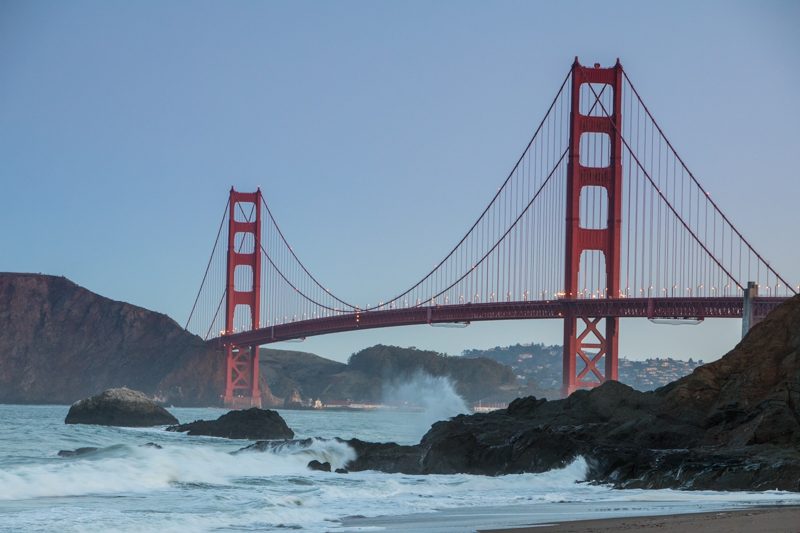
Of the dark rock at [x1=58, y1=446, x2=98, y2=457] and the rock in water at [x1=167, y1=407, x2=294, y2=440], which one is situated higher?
the rock in water at [x1=167, y1=407, x2=294, y2=440]

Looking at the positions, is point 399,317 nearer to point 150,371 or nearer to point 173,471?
point 173,471

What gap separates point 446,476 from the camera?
24.2m

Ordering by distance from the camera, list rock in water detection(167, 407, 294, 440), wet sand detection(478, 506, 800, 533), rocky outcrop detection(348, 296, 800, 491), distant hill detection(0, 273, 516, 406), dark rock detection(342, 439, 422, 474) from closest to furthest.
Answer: wet sand detection(478, 506, 800, 533) < rocky outcrop detection(348, 296, 800, 491) < dark rock detection(342, 439, 422, 474) < rock in water detection(167, 407, 294, 440) < distant hill detection(0, 273, 516, 406)

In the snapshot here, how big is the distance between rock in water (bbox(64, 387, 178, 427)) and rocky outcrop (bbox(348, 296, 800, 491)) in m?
25.6

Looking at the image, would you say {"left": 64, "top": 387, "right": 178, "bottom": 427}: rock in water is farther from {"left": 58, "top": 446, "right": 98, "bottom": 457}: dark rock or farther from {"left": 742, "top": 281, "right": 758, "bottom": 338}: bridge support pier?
{"left": 742, "top": 281, "right": 758, "bottom": 338}: bridge support pier

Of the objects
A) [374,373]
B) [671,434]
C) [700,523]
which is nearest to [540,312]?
[671,434]

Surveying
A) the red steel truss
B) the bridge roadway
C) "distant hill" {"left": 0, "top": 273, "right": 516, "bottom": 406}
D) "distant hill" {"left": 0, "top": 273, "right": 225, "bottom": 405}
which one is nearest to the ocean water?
the bridge roadway

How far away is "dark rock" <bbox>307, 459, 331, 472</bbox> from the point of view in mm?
27438

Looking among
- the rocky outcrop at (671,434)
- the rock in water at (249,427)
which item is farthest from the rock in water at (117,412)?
the rocky outcrop at (671,434)

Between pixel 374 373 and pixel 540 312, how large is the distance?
92114 millimetres

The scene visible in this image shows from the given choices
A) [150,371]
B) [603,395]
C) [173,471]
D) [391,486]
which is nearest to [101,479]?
[173,471]

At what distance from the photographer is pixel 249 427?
43062 mm

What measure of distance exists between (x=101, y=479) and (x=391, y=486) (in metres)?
4.89

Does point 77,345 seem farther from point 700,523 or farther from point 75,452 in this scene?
point 700,523
